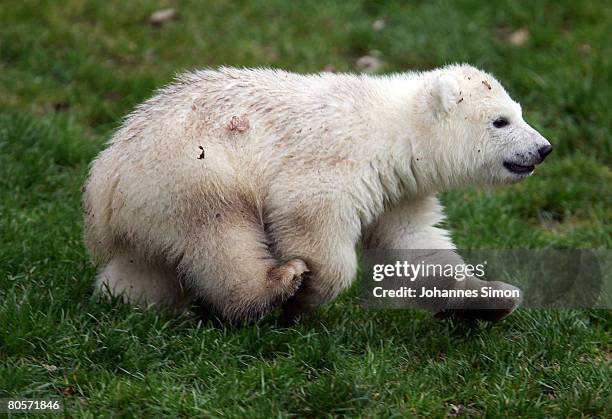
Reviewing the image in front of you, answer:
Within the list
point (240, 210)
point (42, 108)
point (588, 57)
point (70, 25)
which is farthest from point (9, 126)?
point (588, 57)

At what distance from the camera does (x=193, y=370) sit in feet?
17.1

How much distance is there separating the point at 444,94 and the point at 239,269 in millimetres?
1510

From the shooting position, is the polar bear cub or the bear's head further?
the bear's head

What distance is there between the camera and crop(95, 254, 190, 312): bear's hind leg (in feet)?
19.1

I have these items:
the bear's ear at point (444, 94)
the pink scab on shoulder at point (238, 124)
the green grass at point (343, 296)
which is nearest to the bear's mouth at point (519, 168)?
the bear's ear at point (444, 94)

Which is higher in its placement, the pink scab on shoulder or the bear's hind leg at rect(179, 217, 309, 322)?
the pink scab on shoulder

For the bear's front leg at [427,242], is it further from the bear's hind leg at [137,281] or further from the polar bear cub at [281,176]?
the bear's hind leg at [137,281]

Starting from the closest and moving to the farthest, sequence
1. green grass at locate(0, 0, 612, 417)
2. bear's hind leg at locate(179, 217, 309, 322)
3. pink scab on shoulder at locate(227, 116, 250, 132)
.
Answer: green grass at locate(0, 0, 612, 417) → bear's hind leg at locate(179, 217, 309, 322) → pink scab on shoulder at locate(227, 116, 250, 132)

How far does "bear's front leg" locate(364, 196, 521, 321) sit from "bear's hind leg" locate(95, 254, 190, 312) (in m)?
1.20

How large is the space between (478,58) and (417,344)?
4526mm

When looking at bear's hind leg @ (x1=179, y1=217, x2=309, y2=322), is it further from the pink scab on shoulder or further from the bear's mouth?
the bear's mouth

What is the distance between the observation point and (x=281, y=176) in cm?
558

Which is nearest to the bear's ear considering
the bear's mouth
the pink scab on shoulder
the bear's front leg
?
the bear's mouth
